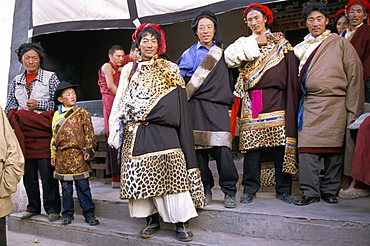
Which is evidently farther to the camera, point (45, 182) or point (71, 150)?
point (45, 182)

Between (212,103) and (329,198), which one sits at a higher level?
(212,103)

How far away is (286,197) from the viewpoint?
3.95m

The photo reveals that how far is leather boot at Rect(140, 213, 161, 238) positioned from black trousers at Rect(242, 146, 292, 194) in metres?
0.94

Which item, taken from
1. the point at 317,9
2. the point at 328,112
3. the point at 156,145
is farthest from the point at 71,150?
the point at 317,9

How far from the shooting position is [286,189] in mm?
4027

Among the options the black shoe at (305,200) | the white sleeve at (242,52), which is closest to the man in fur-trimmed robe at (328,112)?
the black shoe at (305,200)

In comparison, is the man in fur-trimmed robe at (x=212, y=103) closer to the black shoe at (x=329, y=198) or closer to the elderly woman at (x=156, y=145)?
the elderly woman at (x=156, y=145)

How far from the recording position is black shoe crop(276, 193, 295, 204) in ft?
12.8

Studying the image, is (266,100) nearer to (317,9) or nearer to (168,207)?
(317,9)

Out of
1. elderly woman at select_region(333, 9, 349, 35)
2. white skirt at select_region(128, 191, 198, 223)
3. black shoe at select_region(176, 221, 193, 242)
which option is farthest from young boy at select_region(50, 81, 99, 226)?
elderly woman at select_region(333, 9, 349, 35)

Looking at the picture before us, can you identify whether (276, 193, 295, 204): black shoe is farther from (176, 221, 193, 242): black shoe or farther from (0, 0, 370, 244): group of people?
(176, 221, 193, 242): black shoe

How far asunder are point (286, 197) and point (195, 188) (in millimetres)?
973

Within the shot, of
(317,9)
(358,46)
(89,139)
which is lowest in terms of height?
(89,139)

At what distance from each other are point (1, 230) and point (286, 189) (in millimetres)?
2634
